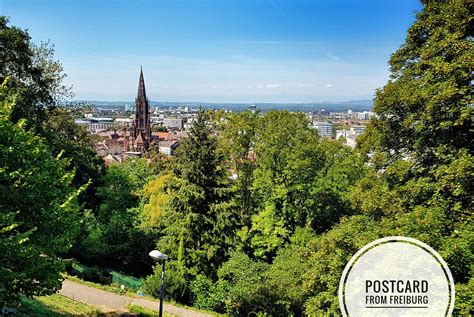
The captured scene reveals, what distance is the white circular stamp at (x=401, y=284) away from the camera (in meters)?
6.85

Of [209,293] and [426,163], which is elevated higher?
[426,163]

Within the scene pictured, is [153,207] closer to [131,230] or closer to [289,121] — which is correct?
[131,230]

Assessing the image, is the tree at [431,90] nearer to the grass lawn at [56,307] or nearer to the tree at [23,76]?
the grass lawn at [56,307]

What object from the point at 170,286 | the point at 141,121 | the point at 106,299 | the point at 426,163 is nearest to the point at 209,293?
the point at 170,286

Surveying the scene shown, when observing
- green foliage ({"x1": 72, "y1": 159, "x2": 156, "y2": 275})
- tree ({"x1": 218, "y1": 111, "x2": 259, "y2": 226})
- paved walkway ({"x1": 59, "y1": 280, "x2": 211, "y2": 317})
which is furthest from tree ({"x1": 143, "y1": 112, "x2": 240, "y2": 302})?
green foliage ({"x1": 72, "y1": 159, "x2": 156, "y2": 275})

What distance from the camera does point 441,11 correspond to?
30.6ft

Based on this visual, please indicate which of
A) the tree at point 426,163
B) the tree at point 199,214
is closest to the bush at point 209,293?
the tree at point 199,214

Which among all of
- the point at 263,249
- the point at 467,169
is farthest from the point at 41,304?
the point at 467,169

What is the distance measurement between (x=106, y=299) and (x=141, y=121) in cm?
6490

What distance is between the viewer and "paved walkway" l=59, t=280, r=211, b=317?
40.1 ft

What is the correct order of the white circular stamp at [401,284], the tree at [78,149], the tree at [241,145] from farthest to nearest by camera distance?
the tree at [78,149]
the tree at [241,145]
the white circular stamp at [401,284]

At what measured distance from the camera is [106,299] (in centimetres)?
1265

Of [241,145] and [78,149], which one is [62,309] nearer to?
[241,145]

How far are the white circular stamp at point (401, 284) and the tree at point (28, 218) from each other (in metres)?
5.66
